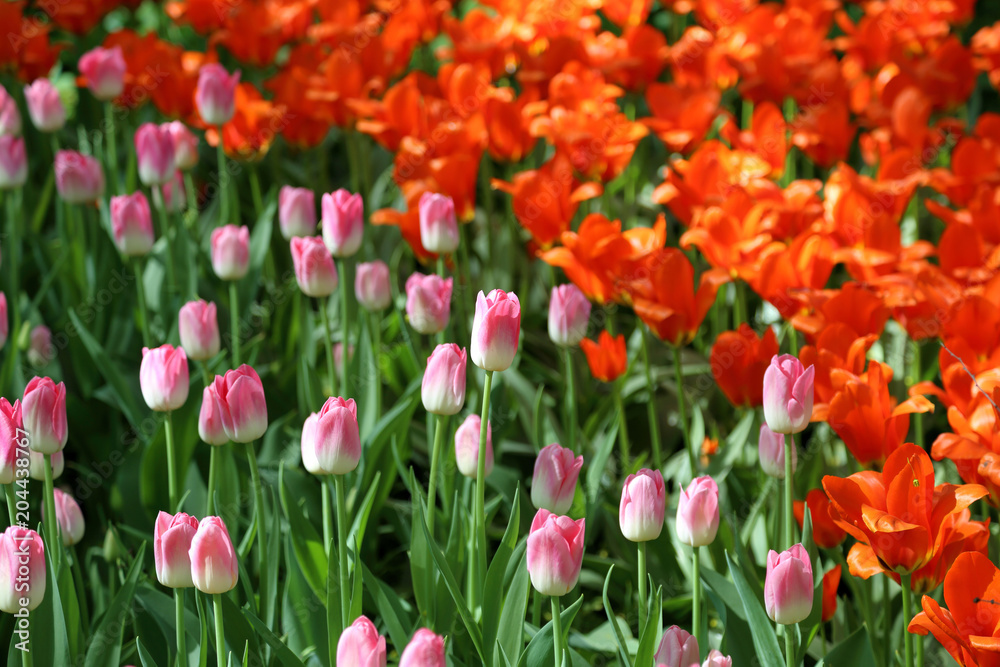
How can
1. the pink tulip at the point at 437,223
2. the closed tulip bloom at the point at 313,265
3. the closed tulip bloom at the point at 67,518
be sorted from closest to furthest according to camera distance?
the closed tulip bloom at the point at 67,518 → the closed tulip bloom at the point at 313,265 → the pink tulip at the point at 437,223

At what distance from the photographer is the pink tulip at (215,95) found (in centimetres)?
220

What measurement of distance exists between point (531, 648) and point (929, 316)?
872 millimetres

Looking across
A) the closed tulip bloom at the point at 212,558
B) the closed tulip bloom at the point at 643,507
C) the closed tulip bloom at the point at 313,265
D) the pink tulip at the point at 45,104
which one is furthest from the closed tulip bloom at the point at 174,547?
the pink tulip at the point at 45,104

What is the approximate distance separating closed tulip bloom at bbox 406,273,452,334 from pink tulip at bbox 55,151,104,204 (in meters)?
0.93

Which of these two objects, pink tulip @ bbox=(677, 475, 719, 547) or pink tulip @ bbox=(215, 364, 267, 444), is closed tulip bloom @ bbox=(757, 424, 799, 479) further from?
pink tulip @ bbox=(215, 364, 267, 444)

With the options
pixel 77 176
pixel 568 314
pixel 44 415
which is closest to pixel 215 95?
pixel 77 176

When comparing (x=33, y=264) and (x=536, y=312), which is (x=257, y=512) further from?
(x=33, y=264)

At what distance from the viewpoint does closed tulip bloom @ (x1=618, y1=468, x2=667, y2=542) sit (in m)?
1.17

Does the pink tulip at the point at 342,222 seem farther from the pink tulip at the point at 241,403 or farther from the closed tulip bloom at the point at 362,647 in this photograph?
the closed tulip bloom at the point at 362,647

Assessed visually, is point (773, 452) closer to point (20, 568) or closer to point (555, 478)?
point (555, 478)

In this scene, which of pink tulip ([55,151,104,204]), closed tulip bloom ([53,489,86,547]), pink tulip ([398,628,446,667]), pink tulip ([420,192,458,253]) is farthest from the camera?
pink tulip ([55,151,104,204])

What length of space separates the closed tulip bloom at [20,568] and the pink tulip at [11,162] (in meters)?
1.36

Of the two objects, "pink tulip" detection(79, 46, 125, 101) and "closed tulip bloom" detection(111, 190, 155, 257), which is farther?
"pink tulip" detection(79, 46, 125, 101)

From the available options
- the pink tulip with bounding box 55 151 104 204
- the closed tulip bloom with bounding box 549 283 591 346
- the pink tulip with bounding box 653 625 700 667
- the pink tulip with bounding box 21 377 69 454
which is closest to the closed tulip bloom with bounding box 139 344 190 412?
the pink tulip with bounding box 21 377 69 454
